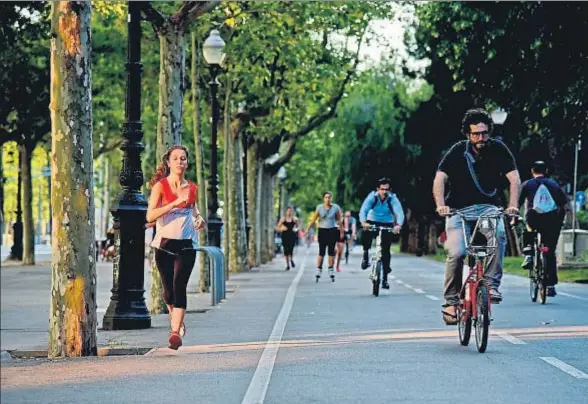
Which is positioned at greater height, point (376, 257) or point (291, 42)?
point (291, 42)

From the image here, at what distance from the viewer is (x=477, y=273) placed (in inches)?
477

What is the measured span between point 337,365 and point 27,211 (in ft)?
119

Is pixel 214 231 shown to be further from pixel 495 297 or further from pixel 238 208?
pixel 495 297

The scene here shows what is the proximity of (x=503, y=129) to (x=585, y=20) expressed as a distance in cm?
1931

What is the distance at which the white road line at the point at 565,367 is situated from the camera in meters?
10.1

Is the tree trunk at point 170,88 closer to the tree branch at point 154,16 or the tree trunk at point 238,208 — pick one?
the tree branch at point 154,16

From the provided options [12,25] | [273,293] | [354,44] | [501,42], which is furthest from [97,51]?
[273,293]

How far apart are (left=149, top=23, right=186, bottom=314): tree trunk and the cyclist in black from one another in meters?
4.82

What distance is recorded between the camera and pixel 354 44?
4575 cm

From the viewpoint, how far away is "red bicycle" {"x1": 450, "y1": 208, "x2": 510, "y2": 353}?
39.0ft

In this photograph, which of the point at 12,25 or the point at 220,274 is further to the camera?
the point at 12,25

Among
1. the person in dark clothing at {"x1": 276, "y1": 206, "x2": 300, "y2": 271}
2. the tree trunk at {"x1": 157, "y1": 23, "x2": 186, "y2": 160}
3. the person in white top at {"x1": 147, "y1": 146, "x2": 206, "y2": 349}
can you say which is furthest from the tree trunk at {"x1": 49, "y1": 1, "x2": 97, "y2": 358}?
the person in dark clothing at {"x1": 276, "y1": 206, "x2": 300, "y2": 271}

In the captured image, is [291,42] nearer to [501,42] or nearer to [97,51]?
[501,42]

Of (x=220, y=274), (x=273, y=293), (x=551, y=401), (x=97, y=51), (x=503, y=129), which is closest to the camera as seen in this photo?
(x=551, y=401)
